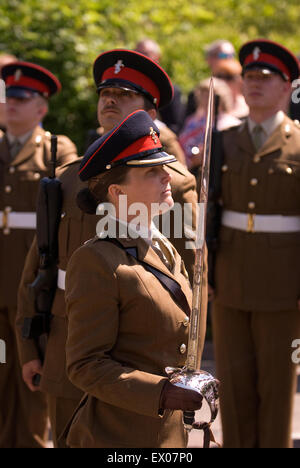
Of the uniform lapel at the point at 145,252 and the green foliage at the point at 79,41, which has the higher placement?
the green foliage at the point at 79,41

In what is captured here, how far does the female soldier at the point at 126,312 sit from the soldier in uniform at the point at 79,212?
0.77 meters

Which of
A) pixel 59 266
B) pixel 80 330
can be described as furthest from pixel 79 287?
pixel 59 266

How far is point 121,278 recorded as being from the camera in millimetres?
2797

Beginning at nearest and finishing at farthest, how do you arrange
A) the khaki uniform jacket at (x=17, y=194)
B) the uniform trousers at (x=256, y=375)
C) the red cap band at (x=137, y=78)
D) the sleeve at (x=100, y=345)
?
the sleeve at (x=100, y=345)
the red cap band at (x=137, y=78)
the uniform trousers at (x=256, y=375)
the khaki uniform jacket at (x=17, y=194)

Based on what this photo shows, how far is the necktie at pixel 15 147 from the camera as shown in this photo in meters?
5.10

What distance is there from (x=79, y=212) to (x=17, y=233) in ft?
4.43

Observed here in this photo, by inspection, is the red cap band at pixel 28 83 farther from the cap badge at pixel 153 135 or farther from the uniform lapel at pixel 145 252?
the uniform lapel at pixel 145 252

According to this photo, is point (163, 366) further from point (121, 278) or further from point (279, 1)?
point (279, 1)

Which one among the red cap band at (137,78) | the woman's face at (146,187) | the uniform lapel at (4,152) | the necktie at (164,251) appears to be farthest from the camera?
the uniform lapel at (4,152)

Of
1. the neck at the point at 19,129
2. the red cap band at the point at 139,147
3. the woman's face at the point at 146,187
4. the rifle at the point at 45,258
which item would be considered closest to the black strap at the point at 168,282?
the woman's face at the point at 146,187

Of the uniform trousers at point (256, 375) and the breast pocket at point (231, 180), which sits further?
the breast pocket at point (231, 180)

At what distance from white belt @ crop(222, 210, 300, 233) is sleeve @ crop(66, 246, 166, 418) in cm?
206

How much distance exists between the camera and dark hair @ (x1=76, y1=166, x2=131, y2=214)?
291 centimetres

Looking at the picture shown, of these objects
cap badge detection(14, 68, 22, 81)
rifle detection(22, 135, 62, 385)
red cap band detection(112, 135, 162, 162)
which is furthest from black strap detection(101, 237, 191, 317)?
cap badge detection(14, 68, 22, 81)
